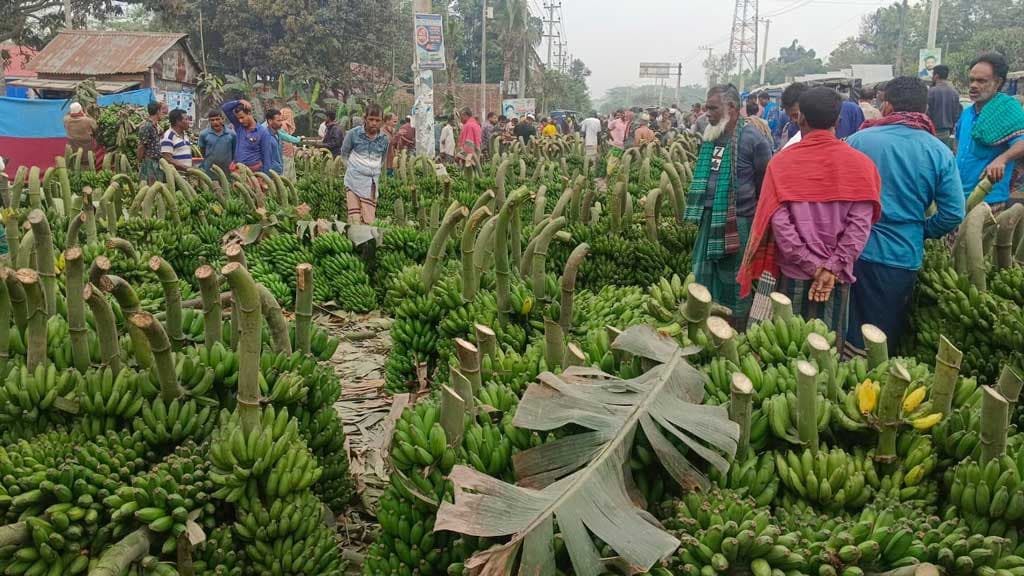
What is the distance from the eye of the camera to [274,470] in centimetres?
216

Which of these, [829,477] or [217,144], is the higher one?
[217,144]

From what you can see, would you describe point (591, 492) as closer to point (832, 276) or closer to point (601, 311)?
point (601, 311)

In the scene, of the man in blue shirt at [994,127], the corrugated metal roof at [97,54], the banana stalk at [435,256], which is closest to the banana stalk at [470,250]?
the banana stalk at [435,256]

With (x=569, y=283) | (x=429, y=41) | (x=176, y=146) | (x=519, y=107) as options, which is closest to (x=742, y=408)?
(x=569, y=283)

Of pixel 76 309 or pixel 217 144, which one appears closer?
pixel 76 309

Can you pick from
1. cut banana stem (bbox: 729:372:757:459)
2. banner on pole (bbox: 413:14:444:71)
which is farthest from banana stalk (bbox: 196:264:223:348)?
banner on pole (bbox: 413:14:444:71)

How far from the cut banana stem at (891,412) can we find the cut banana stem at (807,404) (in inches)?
5.9

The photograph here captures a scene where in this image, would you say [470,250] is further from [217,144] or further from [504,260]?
[217,144]

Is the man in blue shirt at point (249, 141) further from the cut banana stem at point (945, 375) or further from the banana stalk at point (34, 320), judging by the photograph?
the cut banana stem at point (945, 375)

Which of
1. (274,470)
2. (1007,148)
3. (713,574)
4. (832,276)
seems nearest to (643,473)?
(713,574)

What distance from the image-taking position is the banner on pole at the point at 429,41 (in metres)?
10.9

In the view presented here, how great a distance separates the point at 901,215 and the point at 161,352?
3069 millimetres

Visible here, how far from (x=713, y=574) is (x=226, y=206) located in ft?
18.0

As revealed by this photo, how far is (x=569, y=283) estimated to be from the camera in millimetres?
2996
